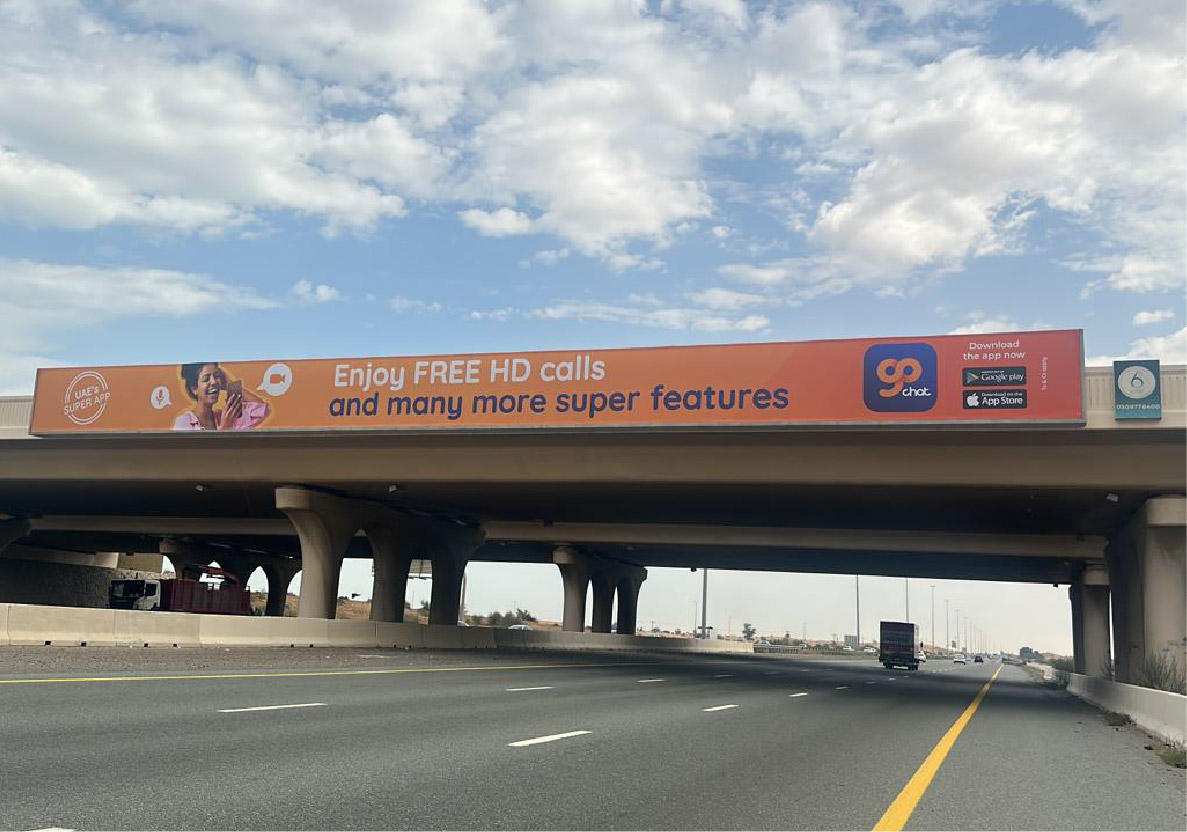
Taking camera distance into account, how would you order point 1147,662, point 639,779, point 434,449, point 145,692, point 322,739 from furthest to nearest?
point 434,449, point 1147,662, point 145,692, point 322,739, point 639,779

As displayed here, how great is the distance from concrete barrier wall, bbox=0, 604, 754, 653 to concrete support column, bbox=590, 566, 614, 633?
2806 centimetres

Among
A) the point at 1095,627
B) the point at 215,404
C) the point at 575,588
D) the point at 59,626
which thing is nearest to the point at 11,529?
the point at 215,404

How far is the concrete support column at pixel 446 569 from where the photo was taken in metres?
51.0

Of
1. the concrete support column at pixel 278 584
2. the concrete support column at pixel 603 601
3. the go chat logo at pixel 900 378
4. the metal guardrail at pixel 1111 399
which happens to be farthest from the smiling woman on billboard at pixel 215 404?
the concrete support column at pixel 278 584

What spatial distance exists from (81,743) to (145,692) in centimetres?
513

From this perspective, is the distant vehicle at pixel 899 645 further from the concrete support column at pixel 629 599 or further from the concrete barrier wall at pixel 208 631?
the concrete barrier wall at pixel 208 631

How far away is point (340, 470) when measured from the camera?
37844 mm

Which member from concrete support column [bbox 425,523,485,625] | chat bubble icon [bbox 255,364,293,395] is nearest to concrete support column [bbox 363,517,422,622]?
concrete support column [bbox 425,523,485,625]

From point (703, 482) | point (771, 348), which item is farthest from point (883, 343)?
point (703, 482)

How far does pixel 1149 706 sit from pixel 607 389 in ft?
56.5

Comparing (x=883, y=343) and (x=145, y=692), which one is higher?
(x=883, y=343)

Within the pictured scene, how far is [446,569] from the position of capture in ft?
169

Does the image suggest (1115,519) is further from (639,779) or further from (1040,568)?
(639,779)

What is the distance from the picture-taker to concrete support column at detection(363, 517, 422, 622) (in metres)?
48.2
